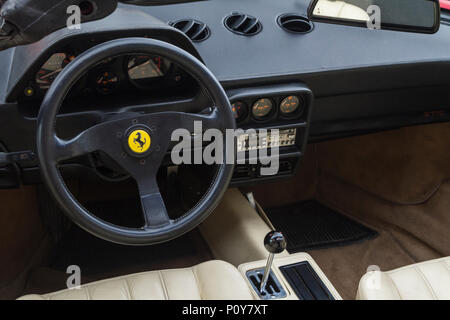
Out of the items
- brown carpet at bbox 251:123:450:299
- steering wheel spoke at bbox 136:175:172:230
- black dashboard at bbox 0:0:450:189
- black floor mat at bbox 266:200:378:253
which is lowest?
black floor mat at bbox 266:200:378:253

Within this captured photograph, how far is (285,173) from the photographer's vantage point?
206cm

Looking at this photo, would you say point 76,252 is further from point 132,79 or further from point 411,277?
point 411,277

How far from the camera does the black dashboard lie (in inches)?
59.3

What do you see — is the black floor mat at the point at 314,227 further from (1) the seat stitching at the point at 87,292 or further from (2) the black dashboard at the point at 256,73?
(1) the seat stitching at the point at 87,292

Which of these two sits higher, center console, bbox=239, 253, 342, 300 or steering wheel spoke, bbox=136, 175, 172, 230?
steering wheel spoke, bbox=136, 175, 172, 230

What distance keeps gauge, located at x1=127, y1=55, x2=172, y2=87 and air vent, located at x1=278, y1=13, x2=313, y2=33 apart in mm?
545

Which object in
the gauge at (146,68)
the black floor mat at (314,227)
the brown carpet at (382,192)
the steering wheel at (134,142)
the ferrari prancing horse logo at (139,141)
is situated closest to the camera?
the steering wheel at (134,142)

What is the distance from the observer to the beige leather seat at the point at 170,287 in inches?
59.1

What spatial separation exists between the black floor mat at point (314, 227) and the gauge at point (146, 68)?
3.65 feet

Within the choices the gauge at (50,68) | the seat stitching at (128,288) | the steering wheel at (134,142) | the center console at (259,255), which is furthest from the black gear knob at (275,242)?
the gauge at (50,68)

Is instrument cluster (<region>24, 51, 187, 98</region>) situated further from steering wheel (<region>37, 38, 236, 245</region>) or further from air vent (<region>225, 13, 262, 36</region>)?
air vent (<region>225, 13, 262, 36</region>)

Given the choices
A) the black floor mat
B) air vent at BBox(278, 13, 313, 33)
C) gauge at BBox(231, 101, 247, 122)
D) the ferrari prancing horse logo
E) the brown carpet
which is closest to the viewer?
the ferrari prancing horse logo

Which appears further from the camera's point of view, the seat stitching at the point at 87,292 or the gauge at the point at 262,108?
the gauge at the point at 262,108

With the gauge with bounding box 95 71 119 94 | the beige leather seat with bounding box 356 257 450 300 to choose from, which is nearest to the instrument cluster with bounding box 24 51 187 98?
the gauge with bounding box 95 71 119 94
